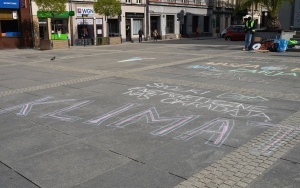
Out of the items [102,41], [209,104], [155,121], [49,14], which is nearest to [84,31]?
[102,41]

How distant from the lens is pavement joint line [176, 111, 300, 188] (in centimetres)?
420

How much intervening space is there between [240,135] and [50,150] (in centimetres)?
320

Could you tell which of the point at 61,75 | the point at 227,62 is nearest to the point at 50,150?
the point at 61,75

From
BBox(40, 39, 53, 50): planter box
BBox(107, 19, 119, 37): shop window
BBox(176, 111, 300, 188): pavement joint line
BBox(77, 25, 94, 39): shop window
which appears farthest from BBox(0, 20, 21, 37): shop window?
BBox(176, 111, 300, 188): pavement joint line

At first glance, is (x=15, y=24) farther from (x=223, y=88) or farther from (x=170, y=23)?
(x=223, y=88)

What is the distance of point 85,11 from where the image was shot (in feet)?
109

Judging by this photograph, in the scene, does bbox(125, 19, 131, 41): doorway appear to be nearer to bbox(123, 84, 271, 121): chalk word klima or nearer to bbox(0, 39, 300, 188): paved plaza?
bbox(0, 39, 300, 188): paved plaza

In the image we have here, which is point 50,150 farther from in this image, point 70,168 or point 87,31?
point 87,31

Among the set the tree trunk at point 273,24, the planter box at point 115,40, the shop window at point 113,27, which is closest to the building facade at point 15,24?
the planter box at point 115,40

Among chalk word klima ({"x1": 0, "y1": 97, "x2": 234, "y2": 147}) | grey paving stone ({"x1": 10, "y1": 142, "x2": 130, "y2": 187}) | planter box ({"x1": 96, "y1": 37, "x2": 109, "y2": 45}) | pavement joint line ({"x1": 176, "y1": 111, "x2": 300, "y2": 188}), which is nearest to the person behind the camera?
pavement joint line ({"x1": 176, "y1": 111, "x2": 300, "y2": 188})

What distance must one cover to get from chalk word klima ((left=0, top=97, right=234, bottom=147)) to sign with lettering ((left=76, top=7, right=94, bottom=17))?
84.9ft

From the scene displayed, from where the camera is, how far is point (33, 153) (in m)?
5.20

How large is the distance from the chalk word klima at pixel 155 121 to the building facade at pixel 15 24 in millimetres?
22166

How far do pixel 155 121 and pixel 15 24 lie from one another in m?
25.8
